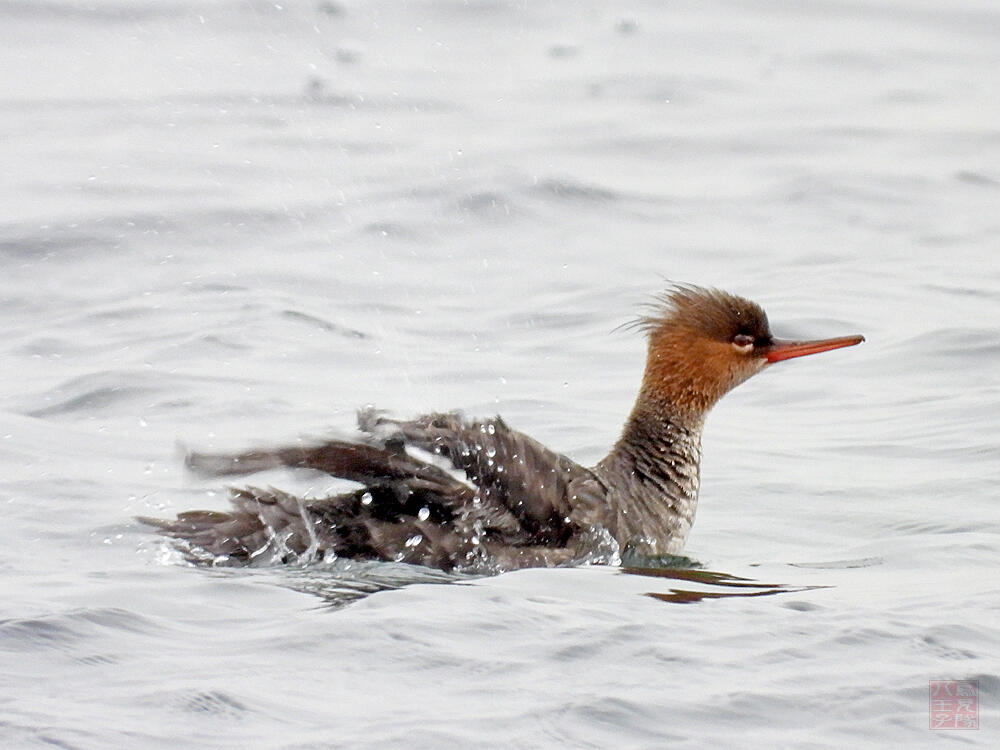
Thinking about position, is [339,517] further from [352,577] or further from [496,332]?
[496,332]

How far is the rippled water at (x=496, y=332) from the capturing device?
5.20 m

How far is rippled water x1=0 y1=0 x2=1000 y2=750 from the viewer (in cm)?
520

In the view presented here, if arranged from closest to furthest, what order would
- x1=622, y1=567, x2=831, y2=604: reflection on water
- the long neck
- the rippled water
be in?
the rippled water → x1=622, y1=567, x2=831, y2=604: reflection on water → the long neck

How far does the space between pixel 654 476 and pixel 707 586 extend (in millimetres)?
→ 946

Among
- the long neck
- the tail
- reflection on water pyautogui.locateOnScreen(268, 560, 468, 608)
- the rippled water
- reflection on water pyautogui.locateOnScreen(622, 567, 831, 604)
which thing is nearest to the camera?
the rippled water

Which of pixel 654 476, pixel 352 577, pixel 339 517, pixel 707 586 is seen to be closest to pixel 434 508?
pixel 339 517

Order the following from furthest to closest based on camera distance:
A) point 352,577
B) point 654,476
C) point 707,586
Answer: point 654,476 < point 707,586 < point 352,577

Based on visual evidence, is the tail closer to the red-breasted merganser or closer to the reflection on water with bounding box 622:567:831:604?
the red-breasted merganser

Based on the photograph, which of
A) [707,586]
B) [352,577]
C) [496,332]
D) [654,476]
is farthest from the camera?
[496,332]

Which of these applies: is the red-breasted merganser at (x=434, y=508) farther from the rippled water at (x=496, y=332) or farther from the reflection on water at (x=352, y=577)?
the rippled water at (x=496, y=332)

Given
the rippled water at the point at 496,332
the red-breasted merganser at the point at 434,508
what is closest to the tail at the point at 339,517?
the red-breasted merganser at the point at 434,508

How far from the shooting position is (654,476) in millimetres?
7543

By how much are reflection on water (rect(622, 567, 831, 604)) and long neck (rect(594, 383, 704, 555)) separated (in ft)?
0.72

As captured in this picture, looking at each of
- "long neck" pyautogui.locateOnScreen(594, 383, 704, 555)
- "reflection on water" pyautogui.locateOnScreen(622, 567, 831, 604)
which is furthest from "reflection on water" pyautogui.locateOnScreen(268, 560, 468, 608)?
"long neck" pyautogui.locateOnScreen(594, 383, 704, 555)
